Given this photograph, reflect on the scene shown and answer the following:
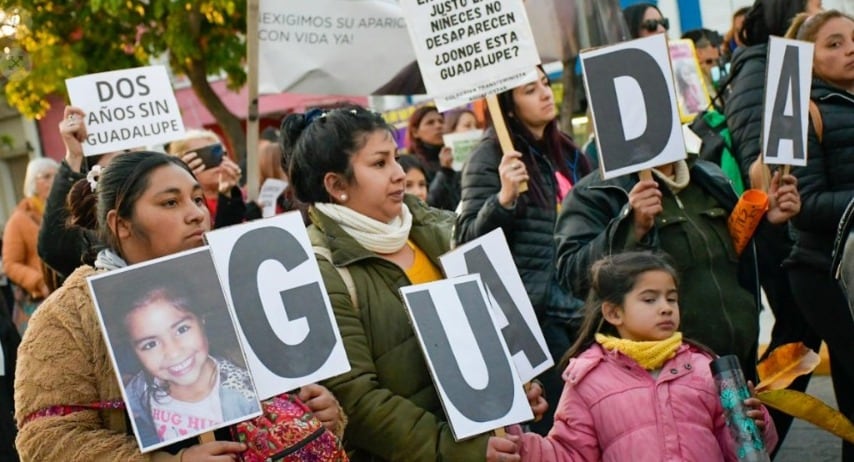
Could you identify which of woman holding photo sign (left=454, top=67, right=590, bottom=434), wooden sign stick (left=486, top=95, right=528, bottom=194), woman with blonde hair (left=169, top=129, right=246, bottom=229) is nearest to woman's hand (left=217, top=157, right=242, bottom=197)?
woman with blonde hair (left=169, top=129, right=246, bottom=229)

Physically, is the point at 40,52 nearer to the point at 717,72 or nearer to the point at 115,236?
the point at 717,72

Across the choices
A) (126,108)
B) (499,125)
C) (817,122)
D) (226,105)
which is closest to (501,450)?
(499,125)

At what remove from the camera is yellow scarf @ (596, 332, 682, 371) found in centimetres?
462

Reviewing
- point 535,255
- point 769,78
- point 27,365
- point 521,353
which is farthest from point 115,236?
point 769,78

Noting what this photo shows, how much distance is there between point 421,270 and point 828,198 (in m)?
2.15

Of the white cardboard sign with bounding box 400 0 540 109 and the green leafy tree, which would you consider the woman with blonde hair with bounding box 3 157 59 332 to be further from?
the green leafy tree

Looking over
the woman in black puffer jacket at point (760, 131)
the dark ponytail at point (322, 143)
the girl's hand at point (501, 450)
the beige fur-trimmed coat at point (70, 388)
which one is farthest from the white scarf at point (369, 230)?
the woman in black puffer jacket at point (760, 131)

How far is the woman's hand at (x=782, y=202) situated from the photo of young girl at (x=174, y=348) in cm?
257

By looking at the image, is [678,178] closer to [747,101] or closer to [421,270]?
[421,270]

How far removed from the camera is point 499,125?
5910 mm

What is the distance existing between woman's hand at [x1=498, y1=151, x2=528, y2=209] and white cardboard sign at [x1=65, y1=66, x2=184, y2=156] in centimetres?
194

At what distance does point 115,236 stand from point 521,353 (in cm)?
142

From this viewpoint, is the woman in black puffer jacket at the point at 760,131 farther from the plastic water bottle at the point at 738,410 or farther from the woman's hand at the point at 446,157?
the woman's hand at the point at 446,157

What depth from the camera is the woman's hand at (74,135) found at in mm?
6398
